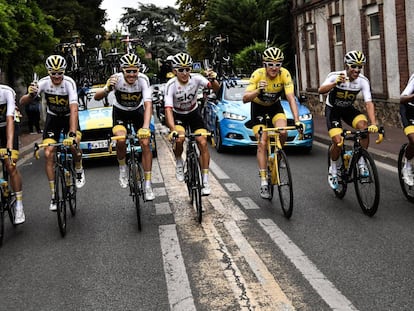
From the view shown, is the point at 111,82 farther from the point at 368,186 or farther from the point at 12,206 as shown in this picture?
the point at 368,186

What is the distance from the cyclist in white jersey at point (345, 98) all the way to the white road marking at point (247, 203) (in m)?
1.11

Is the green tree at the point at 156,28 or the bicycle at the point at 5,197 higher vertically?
the green tree at the point at 156,28

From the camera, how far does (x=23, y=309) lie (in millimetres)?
5133

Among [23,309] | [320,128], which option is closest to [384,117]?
[320,128]

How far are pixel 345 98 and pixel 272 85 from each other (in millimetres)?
969

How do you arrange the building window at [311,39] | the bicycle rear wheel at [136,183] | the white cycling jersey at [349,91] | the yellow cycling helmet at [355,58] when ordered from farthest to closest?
the building window at [311,39], the white cycling jersey at [349,91], the yellow cycling helmet at [355,58], the bicycle rear wheel at [136,183]

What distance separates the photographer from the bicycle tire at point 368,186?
25.2 ft

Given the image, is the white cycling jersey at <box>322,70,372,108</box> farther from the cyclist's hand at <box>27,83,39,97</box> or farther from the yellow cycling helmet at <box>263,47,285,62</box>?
the cyclist's hand at <box>27,83,39,97</box>

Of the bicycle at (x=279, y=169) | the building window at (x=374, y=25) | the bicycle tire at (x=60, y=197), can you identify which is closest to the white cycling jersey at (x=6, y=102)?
the bicycle tire at (x=60, y=197)

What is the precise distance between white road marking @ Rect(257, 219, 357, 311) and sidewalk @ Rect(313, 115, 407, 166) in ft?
18.5

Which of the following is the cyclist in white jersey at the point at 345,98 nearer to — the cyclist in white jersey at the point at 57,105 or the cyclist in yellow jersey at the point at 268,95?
the cyclist in yellow jersey at the point at 268,95

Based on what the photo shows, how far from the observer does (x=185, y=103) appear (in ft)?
28.5

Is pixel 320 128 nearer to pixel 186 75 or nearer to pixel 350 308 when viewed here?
pixel 186 75

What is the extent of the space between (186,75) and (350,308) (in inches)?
176
